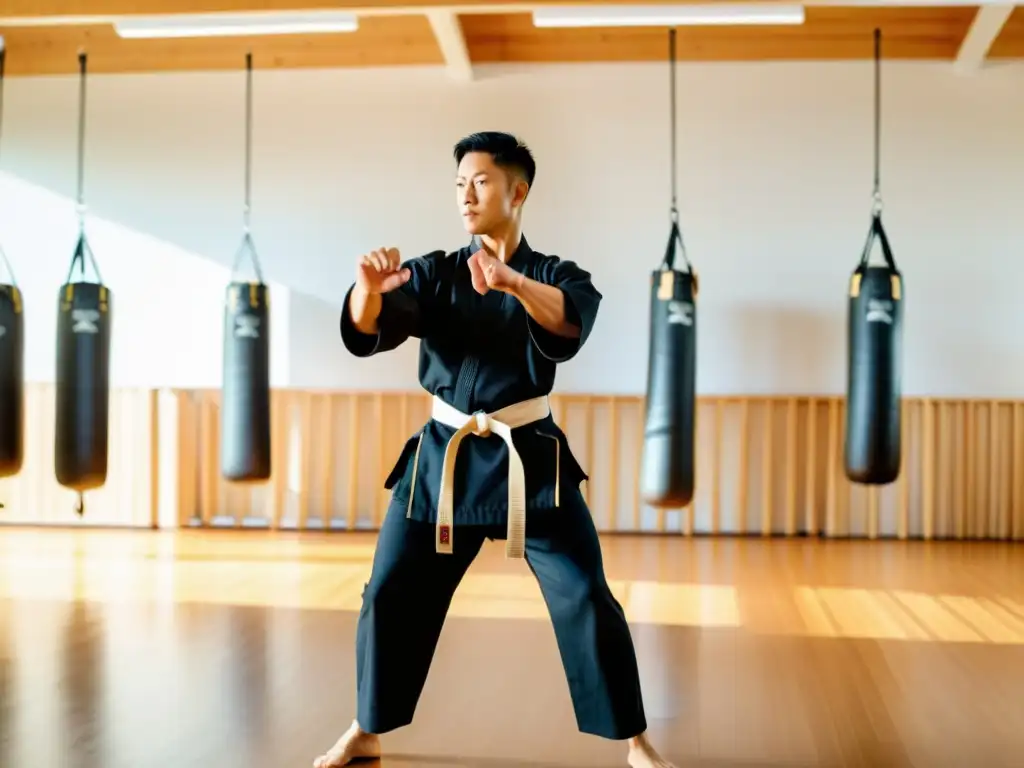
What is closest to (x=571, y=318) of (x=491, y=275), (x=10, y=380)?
(x=491, y=275)

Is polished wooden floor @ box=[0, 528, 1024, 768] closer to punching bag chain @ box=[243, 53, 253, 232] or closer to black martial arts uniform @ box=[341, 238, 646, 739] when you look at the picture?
black martial arts uniform @ box=[341, 238, 646, 739]

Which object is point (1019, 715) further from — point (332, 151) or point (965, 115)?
point (332, 151)

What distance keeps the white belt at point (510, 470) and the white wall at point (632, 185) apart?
3581mm

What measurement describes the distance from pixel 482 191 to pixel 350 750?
44.8 inches

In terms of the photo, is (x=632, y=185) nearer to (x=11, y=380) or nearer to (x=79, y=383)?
(x=79, y=383)

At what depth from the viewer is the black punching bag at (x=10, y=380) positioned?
4309 millimetres

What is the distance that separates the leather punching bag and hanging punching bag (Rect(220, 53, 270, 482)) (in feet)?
6.22

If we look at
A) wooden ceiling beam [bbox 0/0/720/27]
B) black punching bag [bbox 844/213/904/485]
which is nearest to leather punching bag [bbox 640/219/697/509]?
black punching bag [bbox 844/213/904/485]

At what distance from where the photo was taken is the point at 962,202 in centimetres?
526

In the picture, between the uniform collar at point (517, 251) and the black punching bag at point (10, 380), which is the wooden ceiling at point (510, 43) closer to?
the black punching bag at point (10, 380)

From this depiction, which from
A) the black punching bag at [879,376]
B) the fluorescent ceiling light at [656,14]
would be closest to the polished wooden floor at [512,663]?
the black punching bag at [879,376]

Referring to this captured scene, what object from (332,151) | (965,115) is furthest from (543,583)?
(965,115)

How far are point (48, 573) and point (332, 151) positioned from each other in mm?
2783

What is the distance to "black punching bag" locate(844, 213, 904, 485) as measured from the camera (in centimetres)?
441
